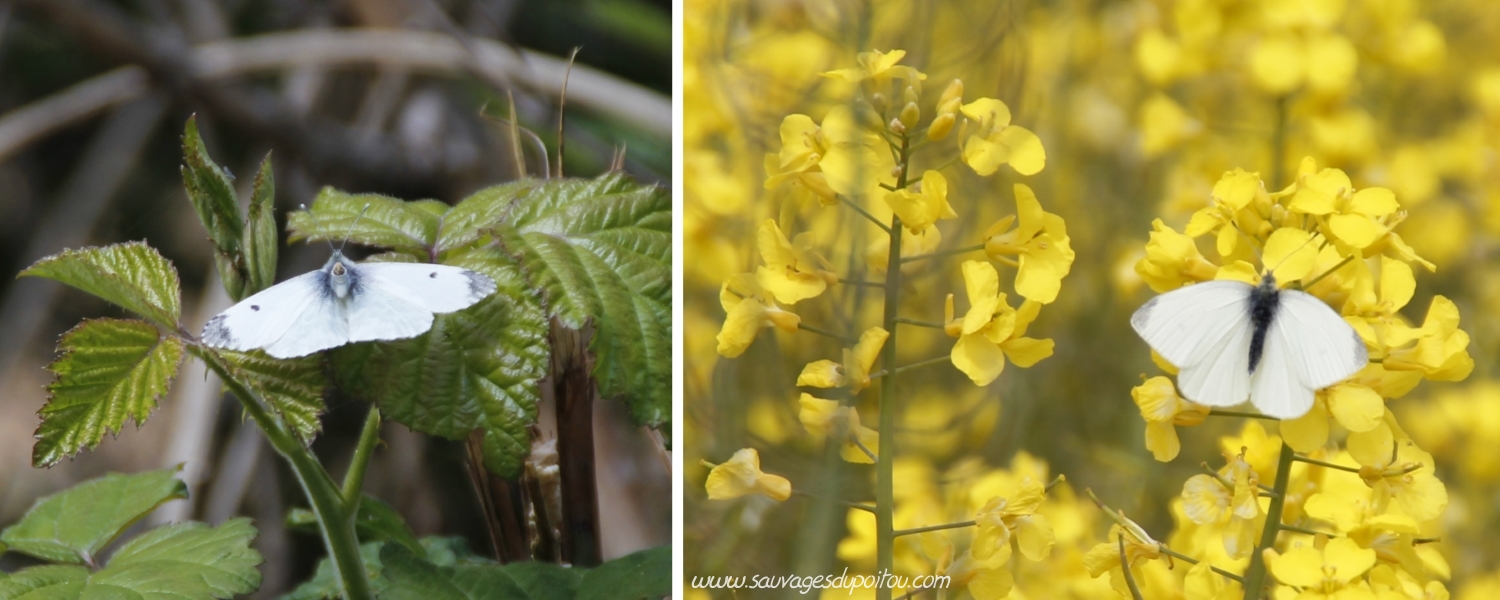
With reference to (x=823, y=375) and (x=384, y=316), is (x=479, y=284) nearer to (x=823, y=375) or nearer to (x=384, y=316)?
(x=384, y=316)

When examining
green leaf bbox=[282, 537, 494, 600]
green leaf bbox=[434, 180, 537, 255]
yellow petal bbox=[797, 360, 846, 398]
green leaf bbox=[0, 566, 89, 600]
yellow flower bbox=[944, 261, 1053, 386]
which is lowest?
green leaf bbox=[282, 537, 494, 600]

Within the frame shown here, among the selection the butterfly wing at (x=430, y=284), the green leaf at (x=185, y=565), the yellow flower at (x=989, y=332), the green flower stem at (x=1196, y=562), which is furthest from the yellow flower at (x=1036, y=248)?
the green leaf at (x=185, y=565)

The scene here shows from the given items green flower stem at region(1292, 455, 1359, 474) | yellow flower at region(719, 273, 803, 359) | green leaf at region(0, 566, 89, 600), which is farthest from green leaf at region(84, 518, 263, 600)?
green flower stem at region(1292, 455, 1359, 474)

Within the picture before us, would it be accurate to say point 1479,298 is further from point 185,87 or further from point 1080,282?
point 185,87

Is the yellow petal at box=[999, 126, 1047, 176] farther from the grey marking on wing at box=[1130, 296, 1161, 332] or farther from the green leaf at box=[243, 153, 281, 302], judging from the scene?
the green leaf at box=[243, 153, 281, 302]

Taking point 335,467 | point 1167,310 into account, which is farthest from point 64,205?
point 1167,310

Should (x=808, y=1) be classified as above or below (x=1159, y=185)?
above
